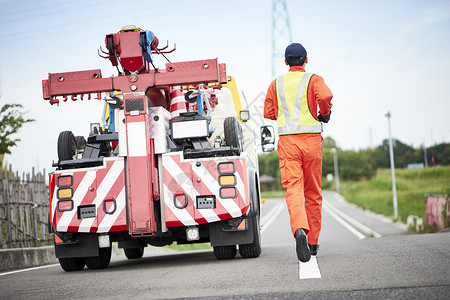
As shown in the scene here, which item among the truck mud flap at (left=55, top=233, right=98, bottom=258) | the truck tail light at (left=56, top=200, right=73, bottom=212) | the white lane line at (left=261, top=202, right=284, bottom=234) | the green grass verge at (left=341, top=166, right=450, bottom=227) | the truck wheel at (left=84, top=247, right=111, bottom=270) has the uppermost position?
the truck tail light at (left=56, top=200, right=73, bottom=212)

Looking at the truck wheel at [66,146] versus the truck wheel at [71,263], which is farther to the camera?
the truck wheel at [71,263]

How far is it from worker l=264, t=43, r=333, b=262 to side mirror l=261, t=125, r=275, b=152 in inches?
154

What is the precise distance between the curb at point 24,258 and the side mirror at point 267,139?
406cm

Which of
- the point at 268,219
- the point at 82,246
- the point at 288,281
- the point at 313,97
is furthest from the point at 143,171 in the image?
the point at 268,219

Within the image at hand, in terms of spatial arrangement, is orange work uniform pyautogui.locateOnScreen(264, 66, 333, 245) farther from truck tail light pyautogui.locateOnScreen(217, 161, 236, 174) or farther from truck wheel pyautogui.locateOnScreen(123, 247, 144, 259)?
truck wheel pyautogui.locateOnScreen(123, 247, 144, 259)

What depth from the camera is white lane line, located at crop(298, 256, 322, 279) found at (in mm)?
5250

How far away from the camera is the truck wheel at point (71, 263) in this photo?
8.09 m

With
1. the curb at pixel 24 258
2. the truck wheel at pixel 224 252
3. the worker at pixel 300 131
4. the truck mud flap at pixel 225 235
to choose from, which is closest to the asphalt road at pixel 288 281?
the worker at pixel 300 131

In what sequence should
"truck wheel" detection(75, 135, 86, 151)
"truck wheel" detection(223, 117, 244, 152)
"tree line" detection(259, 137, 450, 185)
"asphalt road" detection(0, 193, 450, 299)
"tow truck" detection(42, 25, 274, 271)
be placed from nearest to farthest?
1. "asphalt road" detection(0, 193, 450, 299)
2. "tow truck" detection(42, 25, 274, 271)
3. "truck wheel" detection(223, 117, 244, 152)
4. "truck wheel" detection(75, 135, 86, 151)
5. "tree line" detection(259, 137, 450, 185)

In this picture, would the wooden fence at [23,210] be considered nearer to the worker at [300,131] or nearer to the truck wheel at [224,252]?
the truck wheel at [224,252]

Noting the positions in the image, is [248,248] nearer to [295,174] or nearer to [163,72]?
[295,174]

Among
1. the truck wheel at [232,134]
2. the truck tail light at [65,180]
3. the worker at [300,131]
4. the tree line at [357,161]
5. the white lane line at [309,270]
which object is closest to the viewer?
the white lane line at [309,270]

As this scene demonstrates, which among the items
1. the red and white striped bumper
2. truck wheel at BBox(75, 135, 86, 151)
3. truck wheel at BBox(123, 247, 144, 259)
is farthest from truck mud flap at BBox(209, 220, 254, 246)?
truck wheel at BBox(123, 247, 144, 259)

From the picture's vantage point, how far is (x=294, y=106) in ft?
22.3
